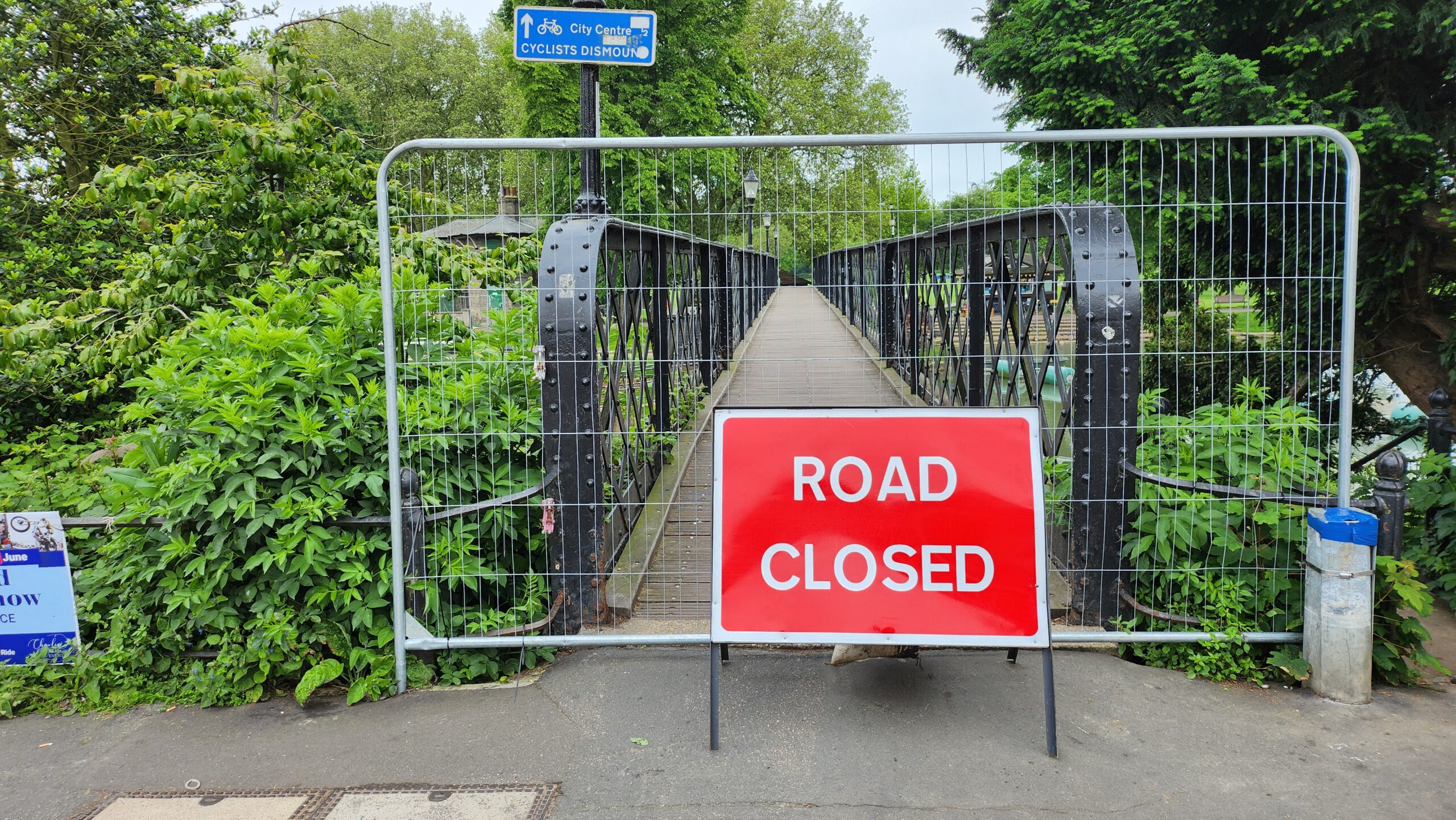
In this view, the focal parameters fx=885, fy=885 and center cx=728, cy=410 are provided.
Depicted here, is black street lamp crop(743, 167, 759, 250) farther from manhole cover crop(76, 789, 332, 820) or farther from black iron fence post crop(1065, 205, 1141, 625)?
manhole cover crop(76, 789, 332, 820)

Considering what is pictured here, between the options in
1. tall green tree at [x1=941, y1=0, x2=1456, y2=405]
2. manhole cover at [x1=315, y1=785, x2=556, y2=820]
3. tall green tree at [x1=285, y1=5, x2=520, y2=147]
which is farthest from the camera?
tall green tree at [x1=285, y1=5, x2=520, y2=147]

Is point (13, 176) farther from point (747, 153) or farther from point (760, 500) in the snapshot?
point (760, 500)

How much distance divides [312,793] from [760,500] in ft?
6.21

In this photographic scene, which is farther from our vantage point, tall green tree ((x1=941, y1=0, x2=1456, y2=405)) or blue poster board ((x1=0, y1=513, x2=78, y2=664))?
tall green tree ((x1=941, y1=0, x2=1456, y2=405))

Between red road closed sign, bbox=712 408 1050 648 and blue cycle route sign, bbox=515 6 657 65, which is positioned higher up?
blue cycle route sign, bbox=515 6 657 65

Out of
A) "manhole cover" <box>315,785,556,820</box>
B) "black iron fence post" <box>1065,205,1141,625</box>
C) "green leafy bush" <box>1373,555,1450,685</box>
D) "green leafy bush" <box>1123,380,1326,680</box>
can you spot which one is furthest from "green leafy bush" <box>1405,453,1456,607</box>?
"manhole cover" <box>315,785,556,820</box>

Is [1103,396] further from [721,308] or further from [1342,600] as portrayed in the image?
[721,308]

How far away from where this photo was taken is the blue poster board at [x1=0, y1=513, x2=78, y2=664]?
3.89m

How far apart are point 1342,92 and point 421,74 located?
4984 centimetres

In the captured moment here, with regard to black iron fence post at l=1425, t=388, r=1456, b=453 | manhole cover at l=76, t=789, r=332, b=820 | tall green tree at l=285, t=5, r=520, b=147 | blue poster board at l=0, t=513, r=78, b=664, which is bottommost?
manhole cover at l=76, t=789, r=332, b=820

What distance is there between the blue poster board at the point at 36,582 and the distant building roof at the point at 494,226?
7.30ft

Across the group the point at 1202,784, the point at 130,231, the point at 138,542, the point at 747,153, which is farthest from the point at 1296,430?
the point at 130,231

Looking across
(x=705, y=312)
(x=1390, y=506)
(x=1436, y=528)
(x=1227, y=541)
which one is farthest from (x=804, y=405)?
(x=705, y=312)

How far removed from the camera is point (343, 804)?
2996mm
